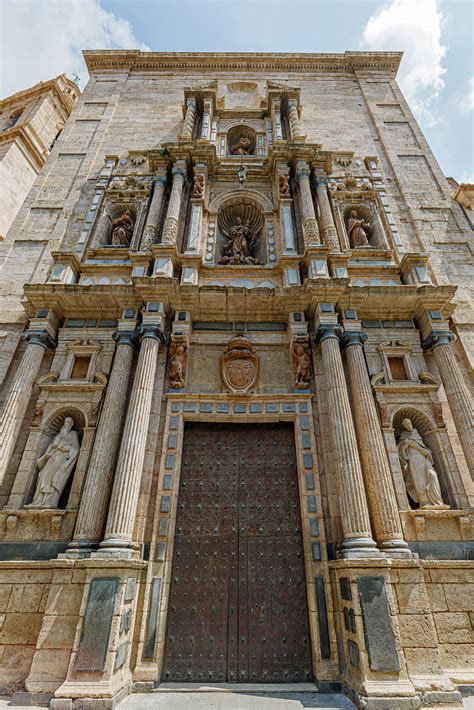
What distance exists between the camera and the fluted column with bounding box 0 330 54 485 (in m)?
7.06

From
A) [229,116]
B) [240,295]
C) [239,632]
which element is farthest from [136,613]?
[229,116]

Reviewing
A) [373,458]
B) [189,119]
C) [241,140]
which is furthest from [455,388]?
[189,119]

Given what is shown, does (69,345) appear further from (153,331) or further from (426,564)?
(426,564)

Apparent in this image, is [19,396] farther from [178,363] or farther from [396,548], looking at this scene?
[396,548]

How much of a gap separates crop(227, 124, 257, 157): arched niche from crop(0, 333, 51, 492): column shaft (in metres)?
9.03

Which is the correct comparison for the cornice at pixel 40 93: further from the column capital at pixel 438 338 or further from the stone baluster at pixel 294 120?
the column capital at pixel 438 338

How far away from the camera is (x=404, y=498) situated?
271 inches

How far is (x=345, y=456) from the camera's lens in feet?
21.8

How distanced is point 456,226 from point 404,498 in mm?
8015

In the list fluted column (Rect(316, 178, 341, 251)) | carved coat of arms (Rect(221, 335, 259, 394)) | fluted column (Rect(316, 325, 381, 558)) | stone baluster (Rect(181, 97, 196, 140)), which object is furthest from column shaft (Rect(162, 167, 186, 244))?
fluted column (Rect(316, 325, 381, 558))

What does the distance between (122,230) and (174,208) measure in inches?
67.8

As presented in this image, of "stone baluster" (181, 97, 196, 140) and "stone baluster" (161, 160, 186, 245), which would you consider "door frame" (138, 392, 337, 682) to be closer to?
"stone baluster" (161, 160, 186, 245)

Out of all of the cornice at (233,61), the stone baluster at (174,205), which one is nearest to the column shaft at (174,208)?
the stone baluster at (174,205)

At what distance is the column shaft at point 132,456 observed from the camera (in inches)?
236
